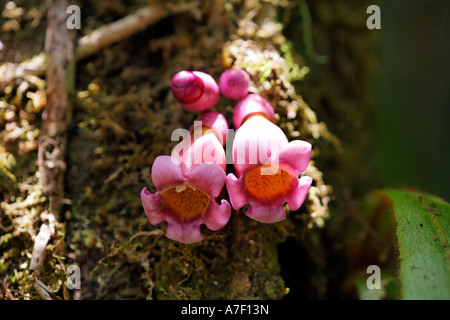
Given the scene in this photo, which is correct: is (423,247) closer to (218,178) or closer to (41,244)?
(218,178)

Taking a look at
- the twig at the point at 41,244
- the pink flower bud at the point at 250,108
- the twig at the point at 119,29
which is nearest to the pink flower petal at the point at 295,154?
the pink flower bud at the point at 250,108

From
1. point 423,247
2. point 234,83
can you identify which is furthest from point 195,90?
point 423,247

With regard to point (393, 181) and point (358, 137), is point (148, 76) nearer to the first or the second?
point (358, 137)

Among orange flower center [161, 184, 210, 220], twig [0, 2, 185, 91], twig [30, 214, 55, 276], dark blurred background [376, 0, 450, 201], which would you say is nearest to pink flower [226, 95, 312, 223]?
orange flower center [161, 184, 210, 220]

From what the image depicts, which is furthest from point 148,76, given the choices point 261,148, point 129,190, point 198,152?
point 261,148

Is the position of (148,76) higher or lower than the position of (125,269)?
higher
